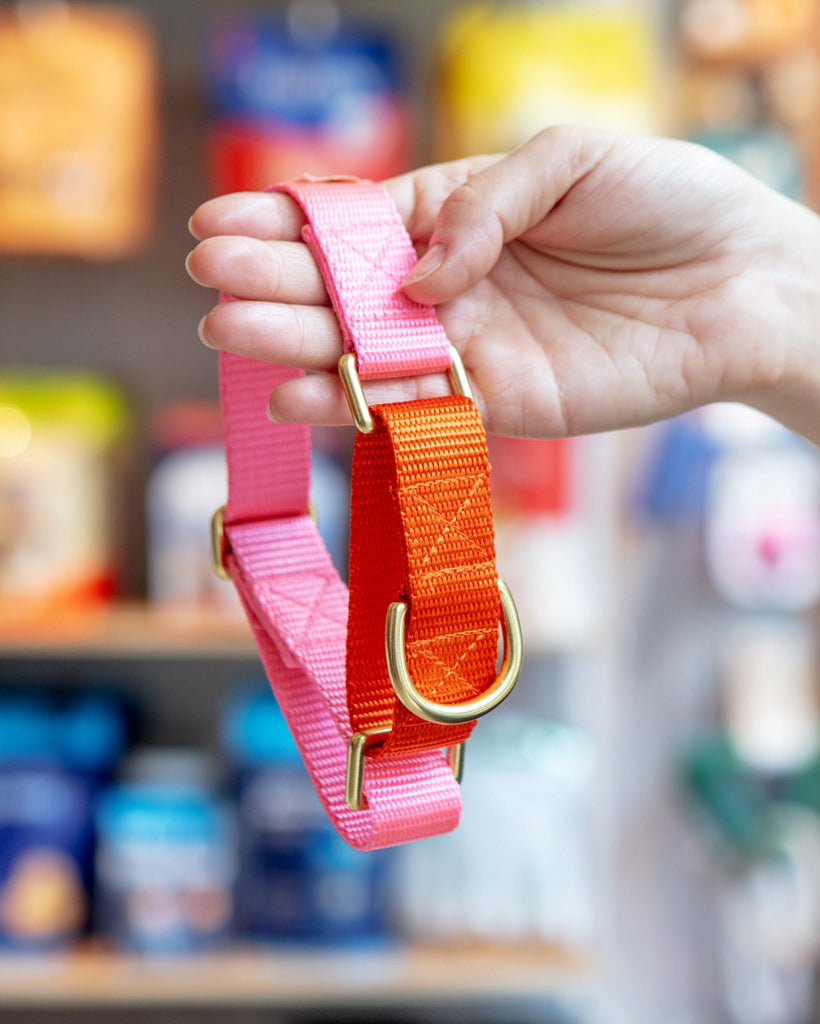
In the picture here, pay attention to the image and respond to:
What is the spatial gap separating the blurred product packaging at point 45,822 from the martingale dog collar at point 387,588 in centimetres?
108

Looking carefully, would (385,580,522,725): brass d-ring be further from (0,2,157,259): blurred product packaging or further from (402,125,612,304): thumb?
(0,2,157,259): blurred product packaging

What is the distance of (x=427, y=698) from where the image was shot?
555 mm

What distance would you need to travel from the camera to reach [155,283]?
1858 millimetres

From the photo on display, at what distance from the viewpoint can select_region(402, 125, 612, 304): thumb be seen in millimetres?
632

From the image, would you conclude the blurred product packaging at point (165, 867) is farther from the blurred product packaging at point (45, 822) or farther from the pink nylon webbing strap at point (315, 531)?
the pink nylon webbing strap at point (315, 531)

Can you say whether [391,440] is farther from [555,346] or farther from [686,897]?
[686,897]

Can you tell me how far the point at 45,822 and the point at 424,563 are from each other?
4.18 ft

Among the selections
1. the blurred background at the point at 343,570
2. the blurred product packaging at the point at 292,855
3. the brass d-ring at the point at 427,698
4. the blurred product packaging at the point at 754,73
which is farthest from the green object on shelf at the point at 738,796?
the brass d-ring at the point at 427,698

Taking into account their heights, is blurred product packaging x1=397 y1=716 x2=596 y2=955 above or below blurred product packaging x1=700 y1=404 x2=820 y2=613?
below

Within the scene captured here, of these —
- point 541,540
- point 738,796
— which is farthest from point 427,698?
point 738,796

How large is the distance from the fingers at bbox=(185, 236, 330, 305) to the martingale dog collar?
2 cm

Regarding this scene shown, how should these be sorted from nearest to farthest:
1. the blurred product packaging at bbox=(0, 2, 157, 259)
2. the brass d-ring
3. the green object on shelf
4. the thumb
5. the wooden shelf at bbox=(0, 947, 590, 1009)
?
the brass d-ring
the thumb
the blurred product packaging at bbox=(0, 2, 157, 259)
the wooden shelf at bbox=(0, 947, 590, 1009)
the green object on shelf

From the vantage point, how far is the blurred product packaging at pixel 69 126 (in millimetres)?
1498

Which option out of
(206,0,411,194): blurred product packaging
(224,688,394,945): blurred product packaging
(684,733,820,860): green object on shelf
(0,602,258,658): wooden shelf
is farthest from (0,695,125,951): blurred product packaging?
(684,733,820,860): green object on shelf
